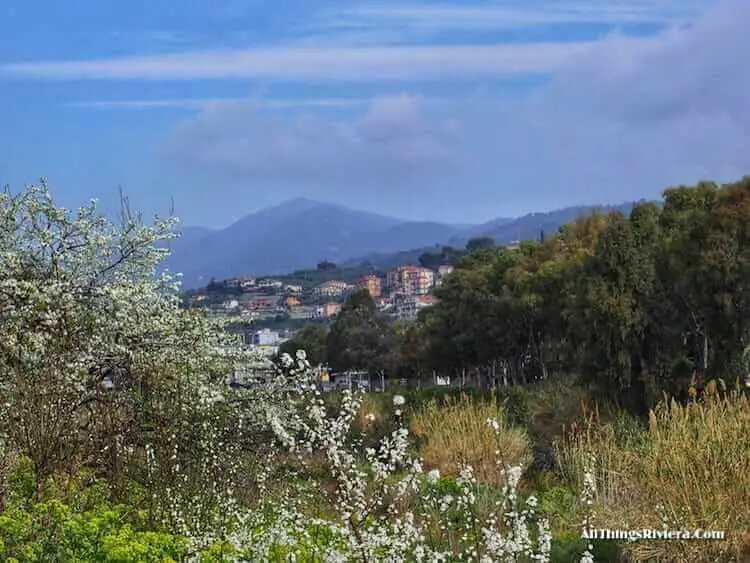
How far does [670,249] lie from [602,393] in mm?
2259

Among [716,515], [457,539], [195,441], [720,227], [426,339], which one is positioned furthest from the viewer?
[426,339]

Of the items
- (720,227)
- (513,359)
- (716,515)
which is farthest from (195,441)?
(513,359)

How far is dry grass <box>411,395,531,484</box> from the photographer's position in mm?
9422

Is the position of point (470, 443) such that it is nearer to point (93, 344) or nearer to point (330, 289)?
point (93, 344)

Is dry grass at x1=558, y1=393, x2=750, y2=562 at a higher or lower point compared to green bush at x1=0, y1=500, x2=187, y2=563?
lower

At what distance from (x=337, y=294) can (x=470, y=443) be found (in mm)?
46026

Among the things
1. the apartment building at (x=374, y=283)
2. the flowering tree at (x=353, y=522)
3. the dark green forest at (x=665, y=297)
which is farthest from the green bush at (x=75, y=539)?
the apartment building at (x=374, y=283)

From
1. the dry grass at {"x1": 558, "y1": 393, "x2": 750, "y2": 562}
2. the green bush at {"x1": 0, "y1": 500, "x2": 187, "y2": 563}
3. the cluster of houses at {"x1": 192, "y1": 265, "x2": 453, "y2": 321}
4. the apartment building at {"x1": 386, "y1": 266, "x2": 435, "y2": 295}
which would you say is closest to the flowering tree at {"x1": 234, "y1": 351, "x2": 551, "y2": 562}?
the green bush at {"x1": 0, "y1": 500, "x2": 187, "y2": 563}

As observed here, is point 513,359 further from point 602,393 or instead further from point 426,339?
point 602,393

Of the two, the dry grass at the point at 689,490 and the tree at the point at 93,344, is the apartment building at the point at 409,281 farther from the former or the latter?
the dry grass at the point at 689,490

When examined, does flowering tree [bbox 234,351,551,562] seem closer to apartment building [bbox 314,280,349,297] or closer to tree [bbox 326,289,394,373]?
tree [bbox 326,289,394,373]

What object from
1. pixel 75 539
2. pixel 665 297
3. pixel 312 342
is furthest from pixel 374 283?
pixel 75 539

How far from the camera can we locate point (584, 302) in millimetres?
14625

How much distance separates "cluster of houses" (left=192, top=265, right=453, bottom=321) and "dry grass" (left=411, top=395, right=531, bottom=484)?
19.7 metres
